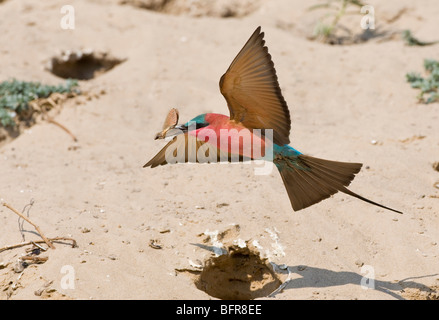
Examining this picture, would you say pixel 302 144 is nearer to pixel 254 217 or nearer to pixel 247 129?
pixel 254 217

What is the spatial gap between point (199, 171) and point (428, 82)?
8.07ft

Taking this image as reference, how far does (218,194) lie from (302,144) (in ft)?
3.49

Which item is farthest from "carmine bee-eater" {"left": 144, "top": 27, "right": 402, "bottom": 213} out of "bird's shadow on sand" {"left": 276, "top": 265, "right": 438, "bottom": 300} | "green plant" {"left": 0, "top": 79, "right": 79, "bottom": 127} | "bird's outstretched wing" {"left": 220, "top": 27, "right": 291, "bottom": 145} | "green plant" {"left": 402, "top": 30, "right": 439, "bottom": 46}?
"green plant" {"left": 402, "top": 30, "right": 439, "bottom": 46}

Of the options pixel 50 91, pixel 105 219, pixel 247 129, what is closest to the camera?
pixel 247 129

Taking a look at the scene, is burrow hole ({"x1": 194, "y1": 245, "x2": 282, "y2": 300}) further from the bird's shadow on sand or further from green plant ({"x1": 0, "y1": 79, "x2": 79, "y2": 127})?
green plant ({"x1": 0, "y1": 79, "x2": 79, "y2": 127})

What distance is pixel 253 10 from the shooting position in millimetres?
7824

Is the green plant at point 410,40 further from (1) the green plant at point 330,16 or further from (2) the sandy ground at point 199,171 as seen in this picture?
(1) the green plant at point 330,16

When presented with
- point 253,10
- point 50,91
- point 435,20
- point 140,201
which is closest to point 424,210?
point 140,201

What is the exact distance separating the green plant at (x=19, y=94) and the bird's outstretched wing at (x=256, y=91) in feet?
8.60

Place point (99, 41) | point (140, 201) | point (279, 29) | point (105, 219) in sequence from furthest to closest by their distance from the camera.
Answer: point (279, 29) < point (99, 41) < point (140, 201) < point (105, 219)

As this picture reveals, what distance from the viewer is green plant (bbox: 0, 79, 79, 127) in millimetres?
5152

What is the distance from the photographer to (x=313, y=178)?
335 cm

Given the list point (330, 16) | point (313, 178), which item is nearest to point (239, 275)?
point (313, 178)

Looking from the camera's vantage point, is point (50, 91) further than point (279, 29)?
No
